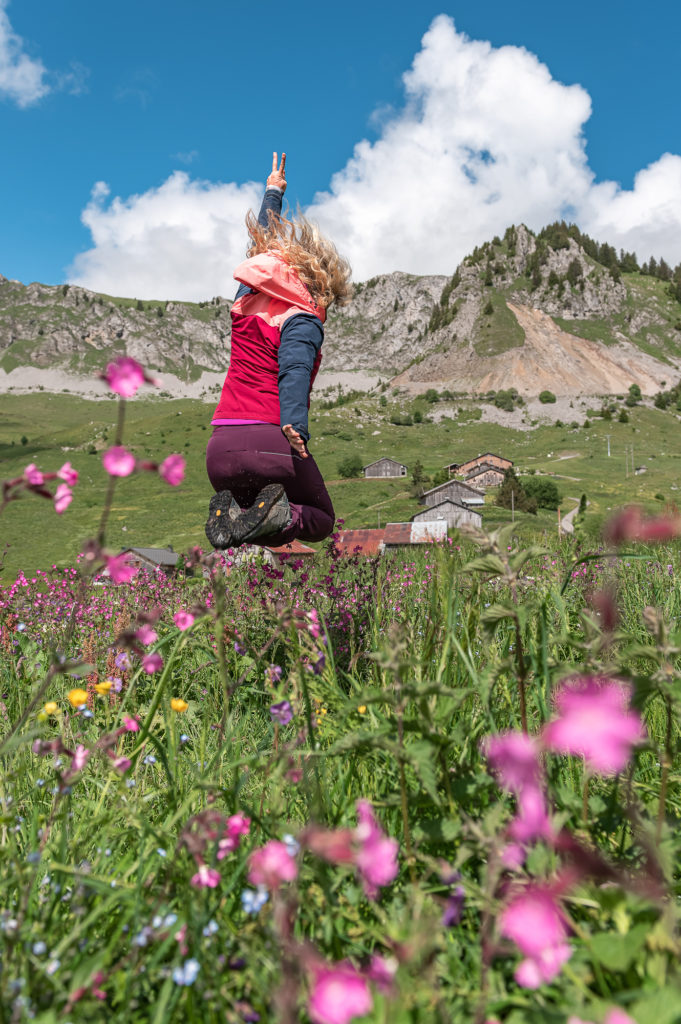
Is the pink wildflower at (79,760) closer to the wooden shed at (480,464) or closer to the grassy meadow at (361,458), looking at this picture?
the grassy meadow at (361,458)

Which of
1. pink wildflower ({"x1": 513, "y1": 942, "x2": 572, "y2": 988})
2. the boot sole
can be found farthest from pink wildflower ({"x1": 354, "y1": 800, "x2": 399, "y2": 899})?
the boot sole

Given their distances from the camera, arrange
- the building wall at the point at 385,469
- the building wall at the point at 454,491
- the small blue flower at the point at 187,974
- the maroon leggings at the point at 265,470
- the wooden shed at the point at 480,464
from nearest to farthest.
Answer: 1. the small blue flower at the point at 187,974
2. the maroon leggings at the point at 265,470
3. the building wall at the point at 454,491
4. the wooden shed at the point at 480,464
5. the building wall at the point at 385,469

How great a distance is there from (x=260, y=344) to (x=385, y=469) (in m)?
107

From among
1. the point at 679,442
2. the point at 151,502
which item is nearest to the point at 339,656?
the point at 151,502

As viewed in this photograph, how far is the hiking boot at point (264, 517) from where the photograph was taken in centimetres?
450

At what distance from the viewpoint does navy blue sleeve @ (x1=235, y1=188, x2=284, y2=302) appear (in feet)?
17.2

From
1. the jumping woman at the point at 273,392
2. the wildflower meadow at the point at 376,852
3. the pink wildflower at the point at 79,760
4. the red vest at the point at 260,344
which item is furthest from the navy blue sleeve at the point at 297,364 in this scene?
the pink wildflower at the point at 79,760

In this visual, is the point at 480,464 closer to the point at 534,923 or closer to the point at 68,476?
the point at 68,476

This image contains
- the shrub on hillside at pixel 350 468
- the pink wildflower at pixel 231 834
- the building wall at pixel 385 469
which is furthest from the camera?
the shrub on hillside at pixel 350 468

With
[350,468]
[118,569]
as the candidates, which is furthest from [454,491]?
[118,569]

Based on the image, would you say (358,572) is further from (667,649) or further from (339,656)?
(667,649)

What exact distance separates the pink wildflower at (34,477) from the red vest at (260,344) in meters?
3.55

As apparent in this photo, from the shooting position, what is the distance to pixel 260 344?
4.98 meters

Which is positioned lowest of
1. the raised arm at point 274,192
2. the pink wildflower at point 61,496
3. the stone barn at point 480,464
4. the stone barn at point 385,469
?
the stone barn at point 385,469
